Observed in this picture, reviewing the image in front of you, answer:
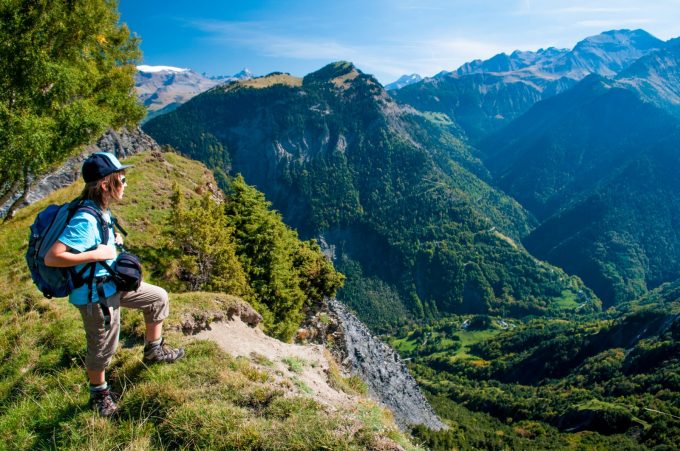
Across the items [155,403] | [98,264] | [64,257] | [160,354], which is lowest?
[155,403]

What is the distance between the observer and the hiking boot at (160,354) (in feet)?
28.6

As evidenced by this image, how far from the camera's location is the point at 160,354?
8.82m

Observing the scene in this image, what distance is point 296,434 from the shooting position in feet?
23.5

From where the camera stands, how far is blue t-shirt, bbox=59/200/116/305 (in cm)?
628

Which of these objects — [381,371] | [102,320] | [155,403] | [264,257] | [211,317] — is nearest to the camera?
[102,320]

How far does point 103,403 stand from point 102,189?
A: 165 inches

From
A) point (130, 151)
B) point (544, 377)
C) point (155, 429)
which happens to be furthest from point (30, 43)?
point (544, 377)

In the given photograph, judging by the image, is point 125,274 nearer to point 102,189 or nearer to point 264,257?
point 102,189

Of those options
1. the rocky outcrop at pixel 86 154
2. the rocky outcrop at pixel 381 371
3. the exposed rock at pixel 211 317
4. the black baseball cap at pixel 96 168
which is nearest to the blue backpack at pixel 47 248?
the black baseball cap at pixel 96 168

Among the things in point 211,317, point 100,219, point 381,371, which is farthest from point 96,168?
point 381,371

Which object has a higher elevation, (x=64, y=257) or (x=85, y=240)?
(x=85, y=240)

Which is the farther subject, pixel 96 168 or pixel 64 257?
pixel 96 168

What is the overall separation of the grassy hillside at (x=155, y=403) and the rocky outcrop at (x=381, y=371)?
111 ft

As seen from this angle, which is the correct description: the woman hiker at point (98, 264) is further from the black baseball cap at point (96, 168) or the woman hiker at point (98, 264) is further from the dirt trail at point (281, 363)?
the dirt trail at point (281, 363)
